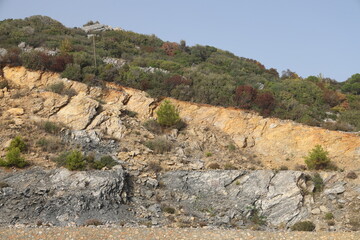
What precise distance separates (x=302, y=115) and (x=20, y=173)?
54.5ft

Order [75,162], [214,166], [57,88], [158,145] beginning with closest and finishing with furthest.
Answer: [75,162], [214,166], [158,145], [57,88]

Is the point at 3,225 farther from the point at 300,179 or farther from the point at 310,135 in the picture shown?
the point at 310,135

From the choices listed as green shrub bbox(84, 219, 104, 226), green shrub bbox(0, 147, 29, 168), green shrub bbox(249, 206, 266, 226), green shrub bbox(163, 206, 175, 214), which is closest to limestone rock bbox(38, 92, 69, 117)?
green shrub bbox(0, 147, 29, 168)

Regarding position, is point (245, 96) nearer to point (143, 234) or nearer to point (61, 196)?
point (61, 196)

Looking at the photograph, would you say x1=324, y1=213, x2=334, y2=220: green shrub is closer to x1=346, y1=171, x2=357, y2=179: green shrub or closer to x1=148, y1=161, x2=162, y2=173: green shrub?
x1=346, y1=171, x2=357, y2=179: green shrub

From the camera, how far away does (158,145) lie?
19.0m

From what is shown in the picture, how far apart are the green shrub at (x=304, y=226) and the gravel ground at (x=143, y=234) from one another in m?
1.65

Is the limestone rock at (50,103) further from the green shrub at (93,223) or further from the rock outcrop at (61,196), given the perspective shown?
the green shrub at (93,223)

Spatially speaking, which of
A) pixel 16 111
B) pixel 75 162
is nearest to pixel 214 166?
pixel 75 162

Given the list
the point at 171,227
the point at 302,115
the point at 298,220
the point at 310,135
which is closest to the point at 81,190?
the point at 171,227

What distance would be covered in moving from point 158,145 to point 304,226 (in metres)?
8.45

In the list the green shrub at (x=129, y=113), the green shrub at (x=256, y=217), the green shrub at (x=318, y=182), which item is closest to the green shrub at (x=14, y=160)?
the green shrub at (x=129, y=113)

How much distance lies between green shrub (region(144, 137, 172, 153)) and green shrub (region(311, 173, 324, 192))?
24.4 feet

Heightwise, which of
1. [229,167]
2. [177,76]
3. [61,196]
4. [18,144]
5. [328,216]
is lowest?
[61,196]
